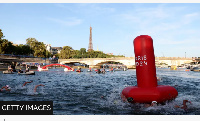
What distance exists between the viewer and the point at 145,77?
13891mm

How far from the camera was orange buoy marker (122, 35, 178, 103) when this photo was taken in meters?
13.4

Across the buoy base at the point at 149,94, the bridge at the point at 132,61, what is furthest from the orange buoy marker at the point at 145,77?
the bridge at the point at 132,61

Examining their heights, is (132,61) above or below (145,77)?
above

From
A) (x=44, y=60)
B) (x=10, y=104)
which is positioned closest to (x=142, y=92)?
(x=10, y=104)

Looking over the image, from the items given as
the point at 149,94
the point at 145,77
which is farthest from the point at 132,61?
the point at 149,94

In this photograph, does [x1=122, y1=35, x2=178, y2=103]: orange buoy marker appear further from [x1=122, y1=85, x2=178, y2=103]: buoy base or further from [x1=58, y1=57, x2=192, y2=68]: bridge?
[x1=58, y1=57, x2=192, y2=68]: bridge

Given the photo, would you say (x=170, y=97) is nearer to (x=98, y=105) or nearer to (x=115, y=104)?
(x=115, y=104)

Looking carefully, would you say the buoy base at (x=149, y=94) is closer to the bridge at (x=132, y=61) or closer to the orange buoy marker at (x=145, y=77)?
the orange buoy marker at (x=145, y=77)

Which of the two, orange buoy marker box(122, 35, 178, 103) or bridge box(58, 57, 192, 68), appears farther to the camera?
bridge box(58, 57, 192, 68)

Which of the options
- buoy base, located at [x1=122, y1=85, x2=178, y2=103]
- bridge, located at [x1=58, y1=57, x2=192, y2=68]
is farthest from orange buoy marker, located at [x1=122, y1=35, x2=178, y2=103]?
bridge, located at [x1=58, y1=57, x2=192, y2=68]

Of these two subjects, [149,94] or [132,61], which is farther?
[132,61]

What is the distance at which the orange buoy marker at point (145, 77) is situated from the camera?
1345 cm

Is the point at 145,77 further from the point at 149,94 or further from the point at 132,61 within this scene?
the point at 132,61
